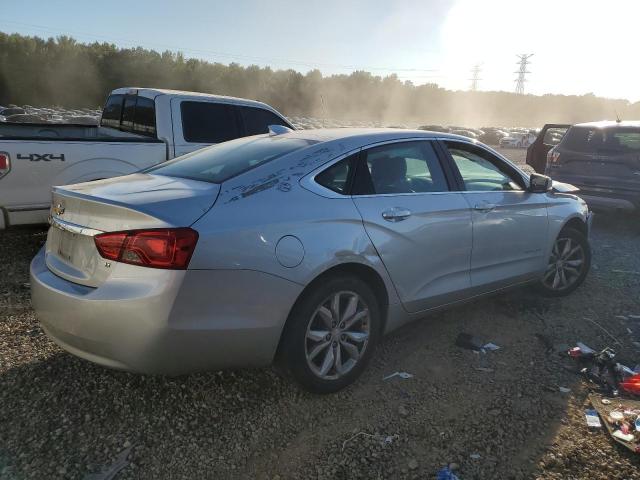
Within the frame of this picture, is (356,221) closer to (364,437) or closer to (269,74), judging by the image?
(364,437)

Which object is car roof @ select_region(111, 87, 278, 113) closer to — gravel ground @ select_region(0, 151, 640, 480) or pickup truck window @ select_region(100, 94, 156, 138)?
pickup truck window @ select_region(100, 94, 156, 138)

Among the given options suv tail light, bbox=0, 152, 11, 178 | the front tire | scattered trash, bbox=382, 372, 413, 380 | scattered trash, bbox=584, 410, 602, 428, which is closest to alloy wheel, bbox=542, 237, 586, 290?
scattered trash, bbox=584, 410, 602, 428

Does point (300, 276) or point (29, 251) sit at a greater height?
point (300, 276)

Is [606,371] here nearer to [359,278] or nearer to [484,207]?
[484,207]

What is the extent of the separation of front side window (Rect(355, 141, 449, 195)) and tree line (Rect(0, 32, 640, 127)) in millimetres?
37535

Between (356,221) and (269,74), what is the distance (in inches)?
3210

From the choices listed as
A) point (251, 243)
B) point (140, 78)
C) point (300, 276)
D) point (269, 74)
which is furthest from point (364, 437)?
point (269, 74)

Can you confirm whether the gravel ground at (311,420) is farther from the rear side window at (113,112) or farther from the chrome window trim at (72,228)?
the rear side window at (113,112)

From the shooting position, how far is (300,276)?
9.07 feet

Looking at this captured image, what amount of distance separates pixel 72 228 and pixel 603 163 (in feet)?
25.2

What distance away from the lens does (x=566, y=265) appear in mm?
4988

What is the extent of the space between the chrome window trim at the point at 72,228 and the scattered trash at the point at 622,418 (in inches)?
115

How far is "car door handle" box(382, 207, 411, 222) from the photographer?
324cm

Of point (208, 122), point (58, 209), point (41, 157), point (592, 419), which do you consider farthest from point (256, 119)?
point (592, 419)
